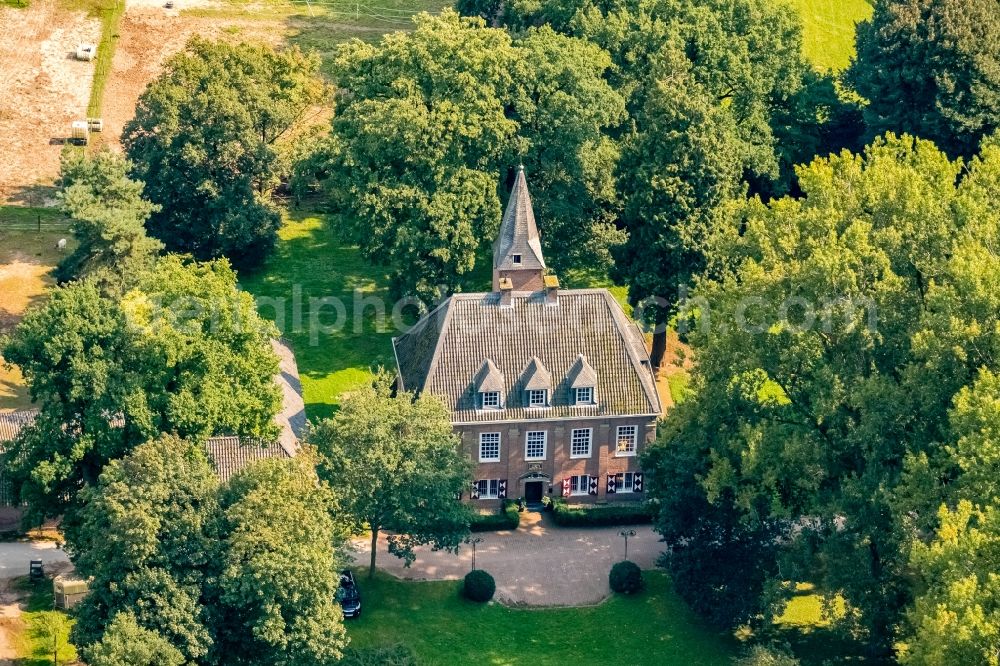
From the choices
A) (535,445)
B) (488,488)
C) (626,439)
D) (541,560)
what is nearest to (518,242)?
(535,445)

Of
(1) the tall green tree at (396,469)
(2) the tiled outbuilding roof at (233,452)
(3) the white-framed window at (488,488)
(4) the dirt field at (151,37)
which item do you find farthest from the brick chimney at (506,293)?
(4) the dirt field at (151,37)

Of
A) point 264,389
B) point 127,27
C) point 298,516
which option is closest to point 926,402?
point 298,516

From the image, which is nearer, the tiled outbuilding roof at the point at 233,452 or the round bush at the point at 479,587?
the tiled outbuilding roof at the point at 233,452

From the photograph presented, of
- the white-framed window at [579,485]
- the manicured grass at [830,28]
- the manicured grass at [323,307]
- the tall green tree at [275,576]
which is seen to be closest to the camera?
the tall green tree at [275,576]

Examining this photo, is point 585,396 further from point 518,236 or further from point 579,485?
point 518,236

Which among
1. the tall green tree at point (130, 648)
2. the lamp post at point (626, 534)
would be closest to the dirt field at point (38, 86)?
the lamp post at point (626, 534)

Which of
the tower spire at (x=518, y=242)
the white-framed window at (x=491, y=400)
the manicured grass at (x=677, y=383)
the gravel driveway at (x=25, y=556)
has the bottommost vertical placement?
the gravel driveway at (x=25, y=556)

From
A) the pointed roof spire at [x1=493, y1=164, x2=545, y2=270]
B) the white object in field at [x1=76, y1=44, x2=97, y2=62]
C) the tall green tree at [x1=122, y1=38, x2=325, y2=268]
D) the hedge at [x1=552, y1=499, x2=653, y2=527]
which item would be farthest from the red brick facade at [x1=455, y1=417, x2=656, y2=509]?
the white object in field at [x1=76, y1=44, x2=97, y2=62]

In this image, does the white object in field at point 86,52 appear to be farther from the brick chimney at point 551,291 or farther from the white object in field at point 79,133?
the brick chimney at point 551,291

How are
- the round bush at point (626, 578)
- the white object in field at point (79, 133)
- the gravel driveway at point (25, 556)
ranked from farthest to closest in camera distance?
the white object in field at point (79, 133) < the round bush at point (626, 578) < the gravel driveway at point (25, 556)

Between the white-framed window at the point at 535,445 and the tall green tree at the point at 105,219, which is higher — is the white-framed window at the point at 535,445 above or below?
below
